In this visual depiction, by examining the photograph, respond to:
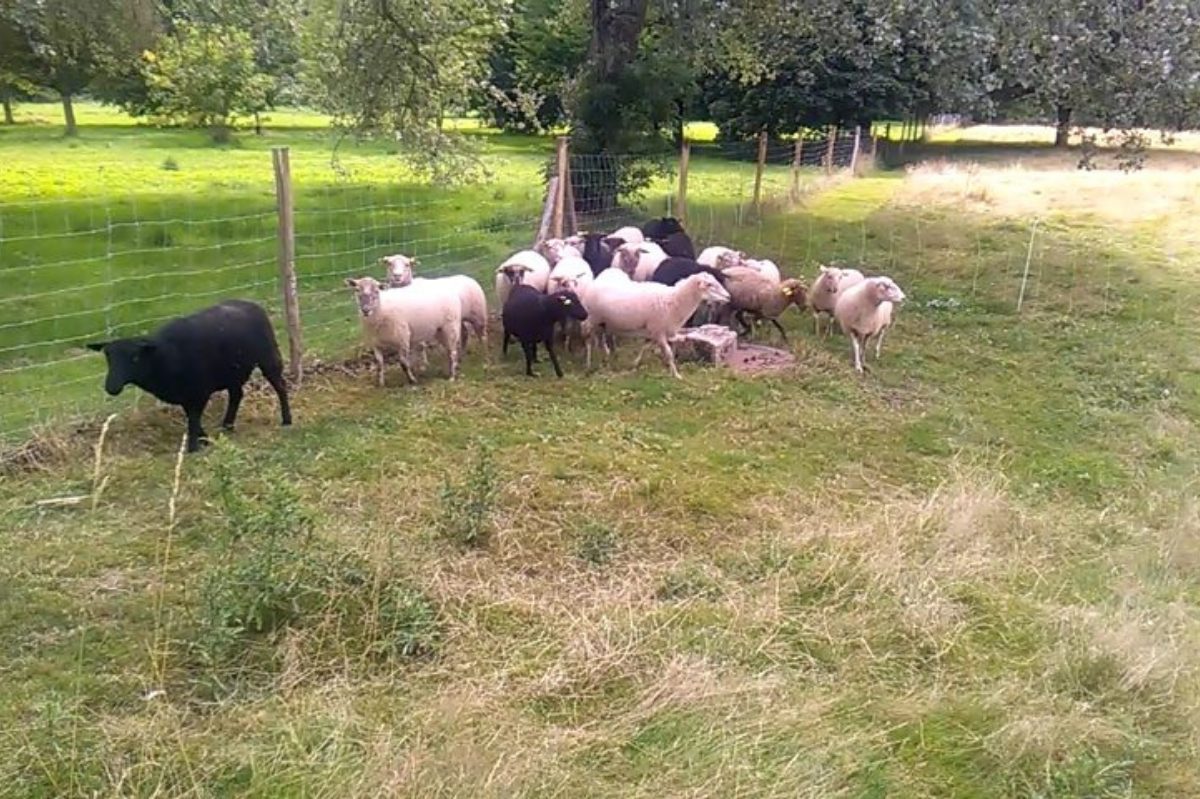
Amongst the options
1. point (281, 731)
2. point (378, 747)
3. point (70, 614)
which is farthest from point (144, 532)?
point (378, 747)

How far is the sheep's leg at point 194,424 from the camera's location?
6184mm

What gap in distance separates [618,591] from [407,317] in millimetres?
3870

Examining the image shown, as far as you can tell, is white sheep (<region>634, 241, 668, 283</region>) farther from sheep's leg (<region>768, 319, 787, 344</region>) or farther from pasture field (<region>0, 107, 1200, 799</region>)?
pasture field (<region>0, 107, 1200, 799</region>)

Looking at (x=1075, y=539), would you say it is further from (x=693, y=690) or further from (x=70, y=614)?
(x=70, y=614)

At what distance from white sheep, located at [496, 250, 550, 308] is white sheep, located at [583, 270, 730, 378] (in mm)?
684

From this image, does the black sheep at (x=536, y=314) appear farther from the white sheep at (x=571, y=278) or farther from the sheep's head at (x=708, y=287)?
the sheep's head at (x=708, y=287)

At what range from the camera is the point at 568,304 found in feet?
26.9

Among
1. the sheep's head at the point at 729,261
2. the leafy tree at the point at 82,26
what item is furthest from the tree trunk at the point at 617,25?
the leafy tree at the point at 82,26

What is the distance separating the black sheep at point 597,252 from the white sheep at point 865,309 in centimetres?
234

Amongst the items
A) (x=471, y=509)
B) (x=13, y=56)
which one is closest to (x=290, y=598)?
(x=471, y=509)

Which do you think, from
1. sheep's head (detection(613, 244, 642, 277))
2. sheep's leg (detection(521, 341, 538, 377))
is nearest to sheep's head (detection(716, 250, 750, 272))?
sheep's head (detection(613, 244, 642, 277))

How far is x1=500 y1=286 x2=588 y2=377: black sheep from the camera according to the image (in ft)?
26.9

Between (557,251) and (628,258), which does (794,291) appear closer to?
(628,258)

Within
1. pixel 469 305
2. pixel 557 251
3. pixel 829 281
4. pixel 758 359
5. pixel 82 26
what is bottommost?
pixel 758 359
